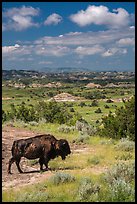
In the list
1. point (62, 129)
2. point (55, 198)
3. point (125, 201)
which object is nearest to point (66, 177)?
point (55, 198)

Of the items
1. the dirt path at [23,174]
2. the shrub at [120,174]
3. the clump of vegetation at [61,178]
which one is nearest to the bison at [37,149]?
the dirt path at [23,174]

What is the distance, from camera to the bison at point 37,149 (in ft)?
36.7

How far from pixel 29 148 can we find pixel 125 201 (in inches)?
159

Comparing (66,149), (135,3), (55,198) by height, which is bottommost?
(55,198)

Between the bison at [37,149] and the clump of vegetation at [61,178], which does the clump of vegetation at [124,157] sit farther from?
the clump of vegetation at [61,178]

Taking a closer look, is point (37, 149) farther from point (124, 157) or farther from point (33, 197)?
point (124, 157)

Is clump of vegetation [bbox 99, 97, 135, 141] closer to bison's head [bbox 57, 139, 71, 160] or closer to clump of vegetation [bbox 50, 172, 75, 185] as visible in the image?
bison's head [bbox 57, 139, 71, 160]

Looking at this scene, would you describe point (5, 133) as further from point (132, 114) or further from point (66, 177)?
point (66, 177)

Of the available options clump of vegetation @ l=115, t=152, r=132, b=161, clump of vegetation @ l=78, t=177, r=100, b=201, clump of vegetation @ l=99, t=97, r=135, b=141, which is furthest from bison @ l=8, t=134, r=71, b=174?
clump of vegetation @ l=99, t=97, r=135, b=141

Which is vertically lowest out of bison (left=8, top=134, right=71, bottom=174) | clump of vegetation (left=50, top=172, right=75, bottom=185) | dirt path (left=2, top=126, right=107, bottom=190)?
dirt path (left=2, top=126, right=107, bottom=190)

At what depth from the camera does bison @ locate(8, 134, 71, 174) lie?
11.2 metres

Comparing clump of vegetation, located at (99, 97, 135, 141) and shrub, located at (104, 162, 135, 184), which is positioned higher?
clump of vegetation, located at (99, 97, 135, 141)

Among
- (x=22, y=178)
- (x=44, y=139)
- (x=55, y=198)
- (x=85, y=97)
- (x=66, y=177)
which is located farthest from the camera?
(x=85, y=97)

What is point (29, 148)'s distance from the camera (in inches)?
440
